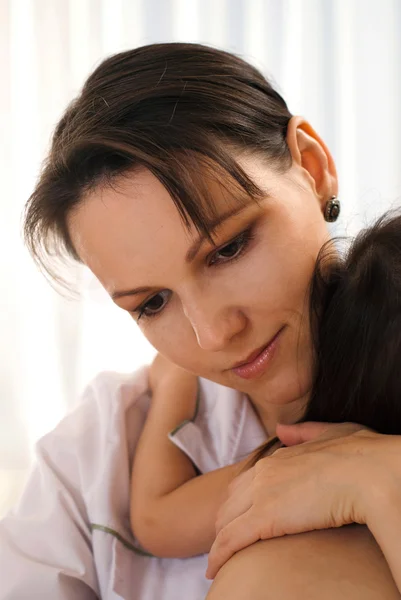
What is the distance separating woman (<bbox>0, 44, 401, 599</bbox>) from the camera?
0.93 metres

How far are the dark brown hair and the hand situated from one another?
322mm

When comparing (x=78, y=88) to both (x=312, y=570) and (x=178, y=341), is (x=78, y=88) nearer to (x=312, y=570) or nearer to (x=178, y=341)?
(x=178, y=341)

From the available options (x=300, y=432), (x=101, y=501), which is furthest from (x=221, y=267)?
(x=101, y=501)

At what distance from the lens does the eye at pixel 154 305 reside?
45.3 inches

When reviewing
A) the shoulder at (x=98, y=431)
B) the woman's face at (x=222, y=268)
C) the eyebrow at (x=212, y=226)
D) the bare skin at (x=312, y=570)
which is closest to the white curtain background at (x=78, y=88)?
the shoulder at (x=98, y=431)

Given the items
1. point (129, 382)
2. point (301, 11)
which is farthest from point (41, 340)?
point (301, 11)

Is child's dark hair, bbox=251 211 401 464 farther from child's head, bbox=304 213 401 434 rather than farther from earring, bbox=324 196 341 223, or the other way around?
earring, bbox=324 196 341 223

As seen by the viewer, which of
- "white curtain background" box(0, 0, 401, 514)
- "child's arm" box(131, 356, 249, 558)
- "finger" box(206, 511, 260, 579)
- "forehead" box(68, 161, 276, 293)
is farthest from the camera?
"white curtain background" box(0, 0, 401, 514)

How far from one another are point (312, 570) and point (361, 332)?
0.33 m

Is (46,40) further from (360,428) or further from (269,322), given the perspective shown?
(360,428)

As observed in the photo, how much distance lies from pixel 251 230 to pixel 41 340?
1.19 metres

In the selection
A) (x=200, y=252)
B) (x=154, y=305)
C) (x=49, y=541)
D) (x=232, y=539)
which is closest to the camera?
(x=232, y=539)

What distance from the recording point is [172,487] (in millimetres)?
1315

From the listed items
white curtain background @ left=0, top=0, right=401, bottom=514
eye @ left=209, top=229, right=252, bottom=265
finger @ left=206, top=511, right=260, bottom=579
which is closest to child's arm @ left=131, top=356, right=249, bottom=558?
finger @ left=206, top=511, right=260, bottom=579
